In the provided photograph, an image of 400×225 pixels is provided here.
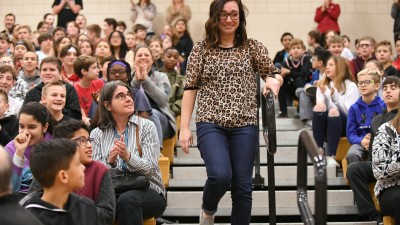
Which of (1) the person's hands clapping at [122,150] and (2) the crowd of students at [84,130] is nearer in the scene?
(2) the crowd of students at [84,130]

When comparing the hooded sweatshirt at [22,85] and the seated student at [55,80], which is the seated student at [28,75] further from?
the seated student at [55,80]

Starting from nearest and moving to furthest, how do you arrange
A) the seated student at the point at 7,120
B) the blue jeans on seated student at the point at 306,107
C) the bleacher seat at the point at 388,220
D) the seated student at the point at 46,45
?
the bleacher seat at the point at 388,220
the seated student at the point at 7,120
the blue jeans on seated student at the point at 306,107
the seated student at the point at 46,45

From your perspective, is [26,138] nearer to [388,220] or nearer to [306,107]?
[388,220]

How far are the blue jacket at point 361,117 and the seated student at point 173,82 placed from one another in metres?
1.88

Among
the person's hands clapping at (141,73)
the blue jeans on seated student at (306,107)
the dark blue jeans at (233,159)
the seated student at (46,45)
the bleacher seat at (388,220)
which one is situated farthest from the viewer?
the seated student at (46,45)

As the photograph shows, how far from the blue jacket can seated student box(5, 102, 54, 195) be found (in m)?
2.85

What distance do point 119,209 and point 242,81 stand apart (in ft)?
3.79

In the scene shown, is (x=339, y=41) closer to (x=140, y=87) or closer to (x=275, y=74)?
(x=140, y=87)

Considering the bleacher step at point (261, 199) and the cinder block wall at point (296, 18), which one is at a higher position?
the cinder block wall at point (296, 18)

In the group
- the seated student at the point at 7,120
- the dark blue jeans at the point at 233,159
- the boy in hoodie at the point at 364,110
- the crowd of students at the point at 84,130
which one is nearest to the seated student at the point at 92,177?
the crowd of students at the point at 84,130

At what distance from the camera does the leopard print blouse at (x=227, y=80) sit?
15.4 ft

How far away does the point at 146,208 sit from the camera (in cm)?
511

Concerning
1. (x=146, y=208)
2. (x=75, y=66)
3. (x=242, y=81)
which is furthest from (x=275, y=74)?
(x=75, y=66)

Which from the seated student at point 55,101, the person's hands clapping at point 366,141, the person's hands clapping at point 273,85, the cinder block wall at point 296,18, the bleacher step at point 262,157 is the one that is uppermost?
the cinder block wall at point 296,18
